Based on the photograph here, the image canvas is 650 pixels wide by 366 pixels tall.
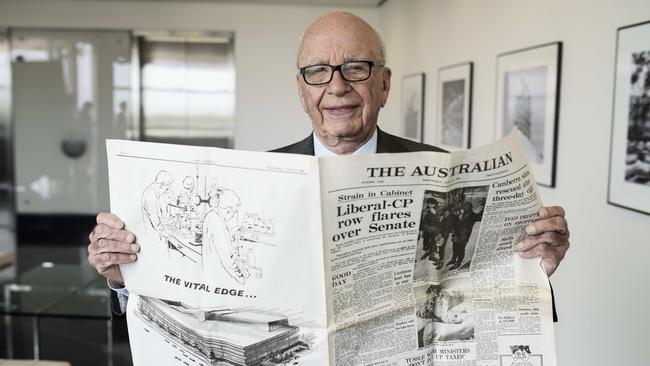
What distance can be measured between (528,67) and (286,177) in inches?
88.3

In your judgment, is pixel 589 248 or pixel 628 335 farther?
pixel 589 248

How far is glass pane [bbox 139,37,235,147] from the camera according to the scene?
6934mm

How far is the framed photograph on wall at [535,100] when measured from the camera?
2.61 metres

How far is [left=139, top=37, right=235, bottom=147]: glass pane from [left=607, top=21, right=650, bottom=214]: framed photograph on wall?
5332mm

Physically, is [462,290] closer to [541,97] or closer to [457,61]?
[541,97]

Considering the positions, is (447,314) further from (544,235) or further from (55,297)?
(55,297)

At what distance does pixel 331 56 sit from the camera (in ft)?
4.31

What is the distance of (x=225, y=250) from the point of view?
1050 mm

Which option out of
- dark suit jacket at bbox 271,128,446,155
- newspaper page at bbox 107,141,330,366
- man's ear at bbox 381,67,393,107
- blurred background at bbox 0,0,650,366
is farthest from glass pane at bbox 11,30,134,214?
newspaper page at bbox 107,141,330,366

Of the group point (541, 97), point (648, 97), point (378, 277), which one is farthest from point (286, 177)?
point (541, 97)

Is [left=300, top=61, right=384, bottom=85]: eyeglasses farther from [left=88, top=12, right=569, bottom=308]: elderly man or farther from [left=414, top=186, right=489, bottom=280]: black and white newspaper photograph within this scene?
[left=414, top=186, right=489, bottom=280]: black and white newspaper photograph

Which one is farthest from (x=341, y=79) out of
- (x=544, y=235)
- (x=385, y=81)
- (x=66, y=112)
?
(x=66, y=112)

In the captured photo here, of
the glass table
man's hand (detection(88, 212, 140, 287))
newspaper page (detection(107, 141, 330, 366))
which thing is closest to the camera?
newspaper page (detection(107, 141, 330, 366))

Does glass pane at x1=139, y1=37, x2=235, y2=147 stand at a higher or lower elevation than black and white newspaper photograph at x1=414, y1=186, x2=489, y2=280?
higher
